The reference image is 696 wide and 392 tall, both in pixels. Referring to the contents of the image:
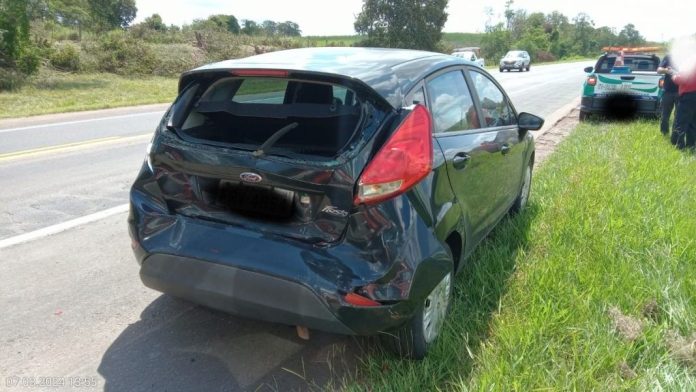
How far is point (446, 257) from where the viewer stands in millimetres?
2848

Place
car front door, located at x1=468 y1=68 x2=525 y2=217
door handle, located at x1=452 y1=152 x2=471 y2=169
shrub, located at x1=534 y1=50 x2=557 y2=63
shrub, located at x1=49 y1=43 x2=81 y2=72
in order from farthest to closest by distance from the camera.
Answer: shrub, located at x1=534 y1=50 x2=557 y2=63, shrub, located at x1=49 y1=43 x2=81 y2=72, car front door, located at x1=468 y1=68 x2=525 y2=217, door handle, located at x1=452 y1=152 x2=471 y2=169

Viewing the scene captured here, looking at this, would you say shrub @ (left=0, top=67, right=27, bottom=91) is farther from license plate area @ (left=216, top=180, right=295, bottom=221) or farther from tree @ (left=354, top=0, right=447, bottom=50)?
tree @ (left=354, top=0, right=447, bottom=50)

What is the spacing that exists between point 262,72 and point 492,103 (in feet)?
6.78

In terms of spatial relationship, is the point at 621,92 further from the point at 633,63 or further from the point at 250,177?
the point at 250,177

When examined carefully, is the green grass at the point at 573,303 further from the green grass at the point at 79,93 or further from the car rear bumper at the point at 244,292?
the green grass at the point at 79,93

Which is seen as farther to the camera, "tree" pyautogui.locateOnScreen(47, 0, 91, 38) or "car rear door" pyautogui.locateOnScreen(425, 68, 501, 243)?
"tree" pyautogui.locateOnScreen(47, 0, 91, 38)

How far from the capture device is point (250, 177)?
265 cm

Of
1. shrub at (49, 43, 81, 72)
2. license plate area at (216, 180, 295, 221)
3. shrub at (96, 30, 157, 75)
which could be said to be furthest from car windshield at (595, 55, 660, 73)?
shrub at (96, 30, 157, 75)

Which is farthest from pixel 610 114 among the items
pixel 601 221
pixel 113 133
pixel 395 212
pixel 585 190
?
pixel 395 212

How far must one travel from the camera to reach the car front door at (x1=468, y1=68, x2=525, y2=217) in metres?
3.99

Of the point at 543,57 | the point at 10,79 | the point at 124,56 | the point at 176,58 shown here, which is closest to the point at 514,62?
the point at 176,58

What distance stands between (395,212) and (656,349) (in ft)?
5.12

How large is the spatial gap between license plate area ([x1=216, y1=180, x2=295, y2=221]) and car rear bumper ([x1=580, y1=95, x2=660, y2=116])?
37.0ft

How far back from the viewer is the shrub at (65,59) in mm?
21203
